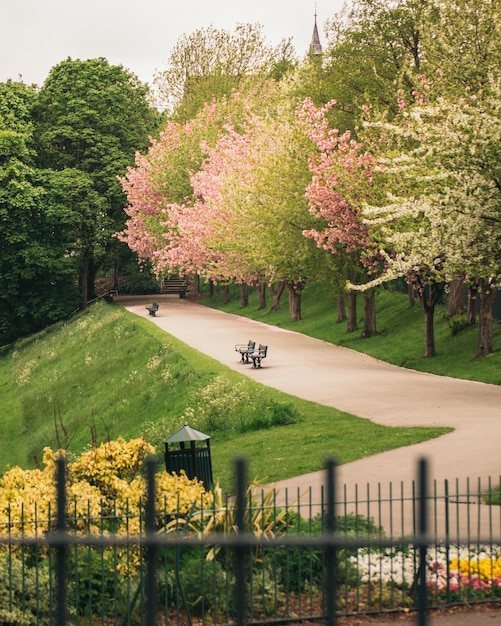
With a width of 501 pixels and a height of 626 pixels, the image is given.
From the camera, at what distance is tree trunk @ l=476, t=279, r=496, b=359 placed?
3234 centimetres

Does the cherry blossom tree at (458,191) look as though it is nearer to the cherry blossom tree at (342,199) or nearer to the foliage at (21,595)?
the cherry blossom tree at (342,199)

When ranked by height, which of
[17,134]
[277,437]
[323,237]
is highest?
[17,134]

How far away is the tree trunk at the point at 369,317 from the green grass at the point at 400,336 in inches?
12.7

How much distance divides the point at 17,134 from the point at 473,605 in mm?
52242

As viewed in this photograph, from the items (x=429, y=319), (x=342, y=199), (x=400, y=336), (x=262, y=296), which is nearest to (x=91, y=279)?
(x=262, y=296)

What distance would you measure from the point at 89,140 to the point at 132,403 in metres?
33.2

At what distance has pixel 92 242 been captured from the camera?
2510 inches

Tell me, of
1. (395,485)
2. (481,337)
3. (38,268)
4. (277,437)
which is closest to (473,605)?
(395,485)

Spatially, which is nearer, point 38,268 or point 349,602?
point 349,602

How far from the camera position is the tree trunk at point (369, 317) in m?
41.1

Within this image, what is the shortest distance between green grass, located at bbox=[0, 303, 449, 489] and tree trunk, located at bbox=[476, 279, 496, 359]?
7617mm

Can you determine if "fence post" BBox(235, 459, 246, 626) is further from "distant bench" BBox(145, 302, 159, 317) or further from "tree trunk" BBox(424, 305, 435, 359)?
"distant bench" BBox(145, 302, 159, 317)

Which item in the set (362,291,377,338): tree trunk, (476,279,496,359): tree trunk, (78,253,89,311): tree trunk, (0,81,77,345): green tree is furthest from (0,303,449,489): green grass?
(476,279,496,359): tree trunk

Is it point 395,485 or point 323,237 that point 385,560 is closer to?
point 395,485
